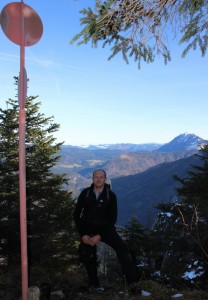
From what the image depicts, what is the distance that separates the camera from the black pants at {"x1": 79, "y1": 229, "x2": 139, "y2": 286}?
5.34m

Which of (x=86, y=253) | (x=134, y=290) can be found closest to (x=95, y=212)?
(x=86, y=253)

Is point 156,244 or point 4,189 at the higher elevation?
point 4,189

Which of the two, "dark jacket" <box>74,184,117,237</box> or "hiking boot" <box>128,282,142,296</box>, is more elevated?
"dark jacket" <box>74,184,117,237</box>

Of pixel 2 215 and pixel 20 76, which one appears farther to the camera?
pixel 2 215

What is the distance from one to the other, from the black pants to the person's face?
2.73ft

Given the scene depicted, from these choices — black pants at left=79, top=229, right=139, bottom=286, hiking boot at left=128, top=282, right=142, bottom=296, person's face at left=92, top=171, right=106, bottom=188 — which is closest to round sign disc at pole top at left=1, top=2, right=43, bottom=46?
person's face at left=92, top=171, right=106, bottom=188

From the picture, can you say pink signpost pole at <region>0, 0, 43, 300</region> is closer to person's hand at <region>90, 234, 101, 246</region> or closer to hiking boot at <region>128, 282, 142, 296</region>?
person's hand at <region>90, 234, 101, 246</region>

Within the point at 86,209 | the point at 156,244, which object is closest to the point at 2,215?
the point at 156,244

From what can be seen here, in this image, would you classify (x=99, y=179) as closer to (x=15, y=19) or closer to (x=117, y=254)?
(x=117, y=254)

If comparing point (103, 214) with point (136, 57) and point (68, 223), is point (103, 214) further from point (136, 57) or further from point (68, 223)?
point (68, 223)

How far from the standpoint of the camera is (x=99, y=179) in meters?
5.54

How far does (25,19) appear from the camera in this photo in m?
3.74

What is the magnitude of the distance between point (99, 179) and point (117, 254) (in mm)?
1326

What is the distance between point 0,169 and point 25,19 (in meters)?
13.4
